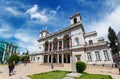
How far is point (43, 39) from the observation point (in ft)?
166

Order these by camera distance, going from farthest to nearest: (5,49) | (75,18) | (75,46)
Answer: (5,49) < (75,18) < (75,46)

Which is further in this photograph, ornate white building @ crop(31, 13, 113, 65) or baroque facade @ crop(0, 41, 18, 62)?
baroque facade @ crop(0, 41, 18, 62)

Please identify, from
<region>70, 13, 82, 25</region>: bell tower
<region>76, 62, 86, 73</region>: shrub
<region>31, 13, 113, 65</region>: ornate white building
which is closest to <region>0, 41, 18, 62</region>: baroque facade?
<region>31, 13, 113, 65</region>: ornate white building

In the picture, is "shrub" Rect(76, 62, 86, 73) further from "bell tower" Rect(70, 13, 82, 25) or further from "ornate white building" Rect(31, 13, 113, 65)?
"bell tower" Rect(70, 13, 82, 25)

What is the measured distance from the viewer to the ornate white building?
2883 cm

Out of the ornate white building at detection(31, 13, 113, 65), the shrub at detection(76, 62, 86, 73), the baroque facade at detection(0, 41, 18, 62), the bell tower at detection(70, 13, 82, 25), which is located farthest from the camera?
the baroque facade at detection(0, 41, 18, 62)

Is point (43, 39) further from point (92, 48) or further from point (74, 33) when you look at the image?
point (92, 48)

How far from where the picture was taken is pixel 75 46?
35.2m

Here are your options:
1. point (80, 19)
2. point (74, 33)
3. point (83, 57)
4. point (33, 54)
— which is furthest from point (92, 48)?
point (33, 54)

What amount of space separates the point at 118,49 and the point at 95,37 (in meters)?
9.15

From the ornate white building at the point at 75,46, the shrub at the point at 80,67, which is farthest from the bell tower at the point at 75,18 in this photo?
the shrub at the point at 80,67

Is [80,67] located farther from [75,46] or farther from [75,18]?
[75,18]

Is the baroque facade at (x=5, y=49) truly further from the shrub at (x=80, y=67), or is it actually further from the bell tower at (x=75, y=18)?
the shrub at (x=80, y=67)

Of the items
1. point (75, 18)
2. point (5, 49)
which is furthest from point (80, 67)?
point (5, 49)
